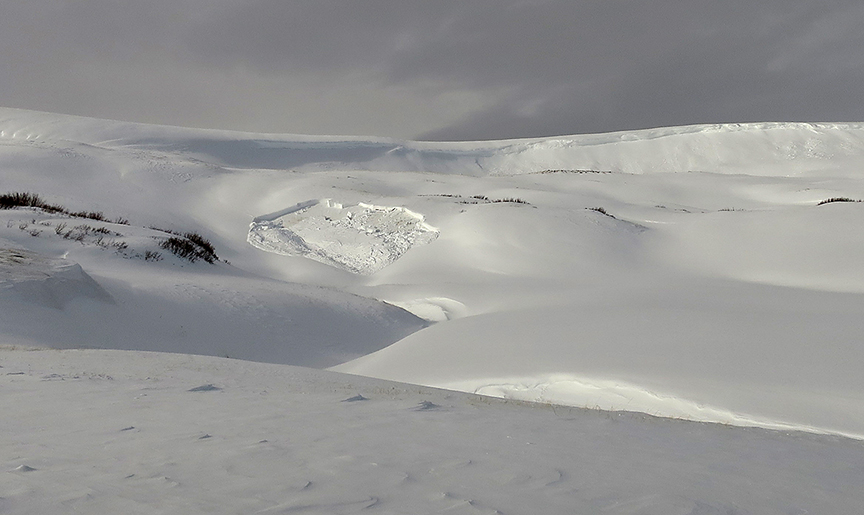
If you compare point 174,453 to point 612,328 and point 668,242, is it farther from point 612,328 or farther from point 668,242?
point 668,242

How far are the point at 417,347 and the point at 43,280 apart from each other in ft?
17.7

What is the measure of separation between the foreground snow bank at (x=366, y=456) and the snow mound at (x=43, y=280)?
418 cm

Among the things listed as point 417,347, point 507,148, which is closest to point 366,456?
point 417,347

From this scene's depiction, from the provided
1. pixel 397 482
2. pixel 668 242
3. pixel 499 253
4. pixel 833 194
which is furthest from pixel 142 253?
pixel 833 194

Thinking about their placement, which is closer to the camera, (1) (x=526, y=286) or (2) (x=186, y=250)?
(2) (x=186, y=250)

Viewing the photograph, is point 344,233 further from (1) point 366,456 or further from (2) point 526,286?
(1) point 366,456

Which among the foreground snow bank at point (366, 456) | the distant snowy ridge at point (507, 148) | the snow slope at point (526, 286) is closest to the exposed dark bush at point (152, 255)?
the snow slope at point (526, 286)

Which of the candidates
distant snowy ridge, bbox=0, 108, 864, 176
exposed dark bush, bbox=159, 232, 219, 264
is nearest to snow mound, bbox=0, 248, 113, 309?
exposed dark bush, bbox=159, 232, 219, 264

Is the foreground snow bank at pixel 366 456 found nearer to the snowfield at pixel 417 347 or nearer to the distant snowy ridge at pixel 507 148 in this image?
the snowfield at pixel 417 347

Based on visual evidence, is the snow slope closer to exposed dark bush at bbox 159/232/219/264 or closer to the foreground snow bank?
exposed dark bush at bbox 159/232/219/264

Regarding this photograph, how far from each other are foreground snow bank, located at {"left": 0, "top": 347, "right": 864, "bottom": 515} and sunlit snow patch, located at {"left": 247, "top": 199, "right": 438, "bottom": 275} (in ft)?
44.6

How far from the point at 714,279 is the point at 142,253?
1228 centimetres

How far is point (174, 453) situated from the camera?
2922 millimetres

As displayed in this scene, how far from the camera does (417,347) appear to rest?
9.60 meters
